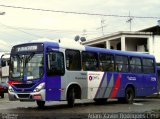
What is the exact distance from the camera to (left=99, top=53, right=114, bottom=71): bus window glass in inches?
896

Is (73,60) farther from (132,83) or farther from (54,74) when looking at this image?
(132,83)

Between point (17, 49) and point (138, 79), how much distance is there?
882 centimetres

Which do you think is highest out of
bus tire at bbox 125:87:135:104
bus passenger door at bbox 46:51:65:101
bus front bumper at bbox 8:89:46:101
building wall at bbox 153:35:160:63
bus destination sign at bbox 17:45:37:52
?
building wall at bbox 153:35:160:63

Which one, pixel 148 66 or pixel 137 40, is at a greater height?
Result: pixel 137 40

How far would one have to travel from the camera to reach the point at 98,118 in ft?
48.9

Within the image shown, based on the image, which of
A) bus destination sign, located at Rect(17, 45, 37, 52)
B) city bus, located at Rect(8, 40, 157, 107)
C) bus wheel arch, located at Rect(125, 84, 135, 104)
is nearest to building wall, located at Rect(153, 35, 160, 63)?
city bus, located at Rect(8, 40, 157, 107)

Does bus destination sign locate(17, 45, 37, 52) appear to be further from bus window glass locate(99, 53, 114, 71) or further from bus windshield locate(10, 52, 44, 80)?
bus window glass locate(99, 53, 114, 71)

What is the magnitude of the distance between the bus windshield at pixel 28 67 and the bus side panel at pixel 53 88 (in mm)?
569

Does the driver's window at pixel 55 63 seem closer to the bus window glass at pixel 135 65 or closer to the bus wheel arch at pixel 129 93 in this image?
the bus wheel arch at pixel 129 93

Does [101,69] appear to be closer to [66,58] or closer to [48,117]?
[66,58]

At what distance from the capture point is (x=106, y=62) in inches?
915

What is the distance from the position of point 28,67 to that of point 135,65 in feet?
28.4

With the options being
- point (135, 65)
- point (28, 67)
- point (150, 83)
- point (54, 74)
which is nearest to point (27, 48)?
point (28, 67)

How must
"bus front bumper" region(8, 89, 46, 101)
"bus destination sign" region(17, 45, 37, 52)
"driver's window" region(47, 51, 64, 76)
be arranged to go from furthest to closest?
"bus destination sign" region(17, 45, 37, 52) < "driver's window" region(47, 51, 64, 76) < "bus front bumper" region(8, 89, 46, 101)
